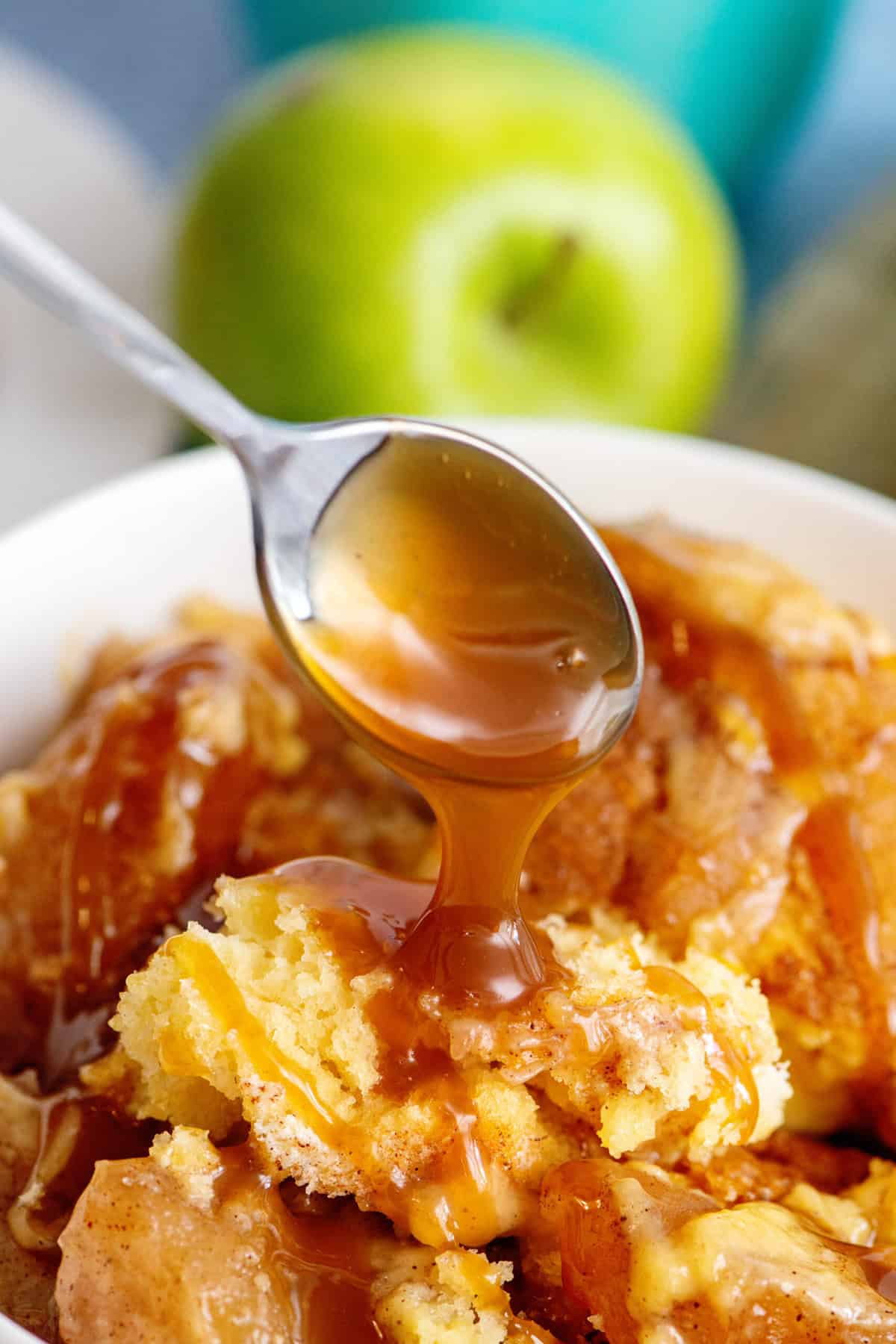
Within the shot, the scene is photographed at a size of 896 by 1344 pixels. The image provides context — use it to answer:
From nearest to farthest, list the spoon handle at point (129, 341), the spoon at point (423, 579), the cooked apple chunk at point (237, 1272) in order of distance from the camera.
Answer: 1. the cooked apple chunk at point (237, 1272)
2. the spoon at point (423, 579)
3. the spoon handle at point (129, 341)

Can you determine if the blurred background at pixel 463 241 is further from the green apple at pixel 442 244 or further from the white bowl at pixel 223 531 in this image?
the white bowl at pixel 223 531

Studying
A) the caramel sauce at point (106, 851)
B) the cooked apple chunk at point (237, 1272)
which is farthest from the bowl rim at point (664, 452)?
the cooked apple chunk at point (237, 1272)

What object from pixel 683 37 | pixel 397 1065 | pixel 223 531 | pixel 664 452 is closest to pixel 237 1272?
pixel 397 1065

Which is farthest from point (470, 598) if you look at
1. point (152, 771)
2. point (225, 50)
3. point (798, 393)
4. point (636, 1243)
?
point (225, 50)

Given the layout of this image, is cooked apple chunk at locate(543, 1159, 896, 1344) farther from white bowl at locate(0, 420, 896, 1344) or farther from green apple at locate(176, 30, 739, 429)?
green apple at locate(176, 30, 739, 429)

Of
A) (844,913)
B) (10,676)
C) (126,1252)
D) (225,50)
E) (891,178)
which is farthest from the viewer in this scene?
(225,50)

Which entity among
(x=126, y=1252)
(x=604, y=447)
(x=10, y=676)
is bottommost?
(x=10, y=676)

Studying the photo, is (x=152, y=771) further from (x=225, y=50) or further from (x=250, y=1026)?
(x=225, y=50)

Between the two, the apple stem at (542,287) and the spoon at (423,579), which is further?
the apple stem at (542,287)

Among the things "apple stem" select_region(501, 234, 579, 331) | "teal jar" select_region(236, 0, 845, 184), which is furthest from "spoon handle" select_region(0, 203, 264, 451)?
"teal jar" select_region(236, 0, 845, 184)

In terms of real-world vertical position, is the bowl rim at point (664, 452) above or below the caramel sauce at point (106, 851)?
above
